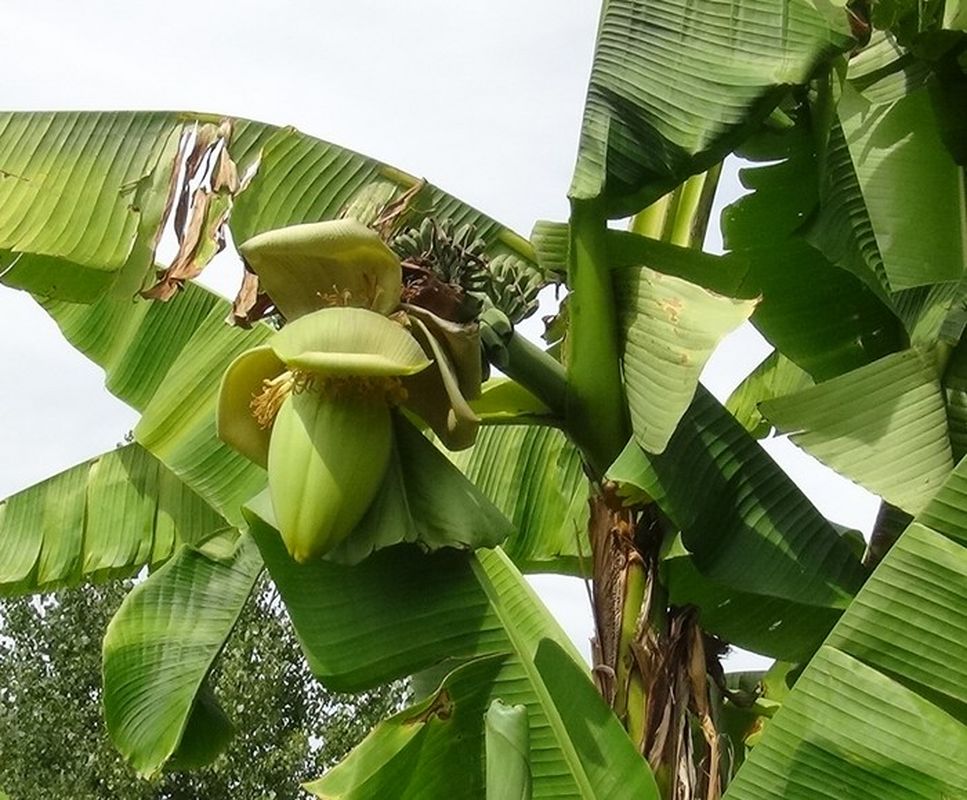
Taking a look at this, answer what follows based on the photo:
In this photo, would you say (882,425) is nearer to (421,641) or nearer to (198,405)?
(421,641)

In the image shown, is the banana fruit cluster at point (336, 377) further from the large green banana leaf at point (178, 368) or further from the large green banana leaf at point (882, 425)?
the large green banana leaf at point (178, 368)

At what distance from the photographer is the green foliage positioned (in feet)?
27.0

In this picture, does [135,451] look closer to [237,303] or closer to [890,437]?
[237,303]

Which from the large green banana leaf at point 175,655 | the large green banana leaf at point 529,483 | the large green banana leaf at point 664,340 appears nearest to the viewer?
the large green banana leaf at point 664,340

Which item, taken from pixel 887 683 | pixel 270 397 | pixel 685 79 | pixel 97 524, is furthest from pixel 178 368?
pixel 887 683

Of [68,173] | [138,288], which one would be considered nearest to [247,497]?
[138,288]

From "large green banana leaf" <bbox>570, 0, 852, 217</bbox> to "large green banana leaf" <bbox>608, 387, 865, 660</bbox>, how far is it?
306 millimetres

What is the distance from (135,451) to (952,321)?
138 centimetres

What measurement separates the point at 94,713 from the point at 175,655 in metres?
7.53

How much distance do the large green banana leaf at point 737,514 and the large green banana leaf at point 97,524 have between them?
38.0 inches

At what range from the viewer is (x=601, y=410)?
56.1 inches

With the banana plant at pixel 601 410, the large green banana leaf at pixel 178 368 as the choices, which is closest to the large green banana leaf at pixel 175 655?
the banana plant at pixel 601 410

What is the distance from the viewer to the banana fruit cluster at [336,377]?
1144 millimetres

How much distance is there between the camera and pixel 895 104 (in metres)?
1.76
